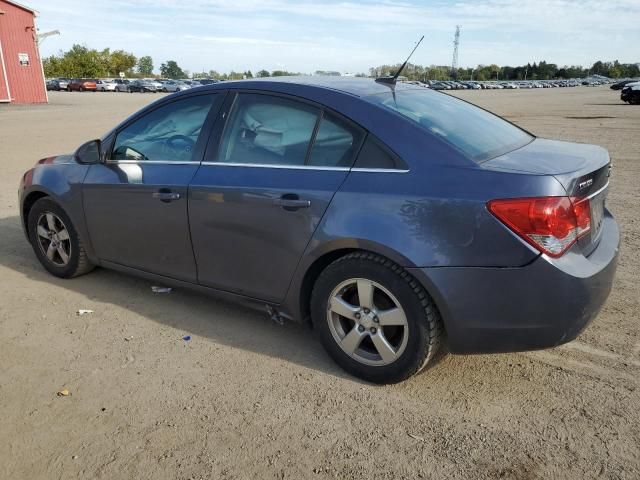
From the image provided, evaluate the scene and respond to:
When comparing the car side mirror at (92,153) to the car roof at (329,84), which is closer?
the car roof at (329,84)

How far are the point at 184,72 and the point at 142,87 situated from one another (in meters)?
89.5

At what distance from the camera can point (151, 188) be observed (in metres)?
3.82

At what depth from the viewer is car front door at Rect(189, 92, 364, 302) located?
3.12m

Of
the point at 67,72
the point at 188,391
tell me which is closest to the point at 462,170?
the point at 188,391

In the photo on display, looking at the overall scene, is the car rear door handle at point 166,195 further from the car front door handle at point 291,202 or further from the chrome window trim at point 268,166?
the car front door handle at point 291,202

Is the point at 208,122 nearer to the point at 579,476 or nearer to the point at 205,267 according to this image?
the point at 205,267

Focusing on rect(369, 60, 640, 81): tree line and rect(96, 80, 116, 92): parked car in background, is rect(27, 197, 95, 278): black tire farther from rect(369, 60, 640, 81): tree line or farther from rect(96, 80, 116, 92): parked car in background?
rect(369, 60, 640, 81): tree line

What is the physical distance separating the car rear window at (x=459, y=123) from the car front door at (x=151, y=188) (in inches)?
50.1

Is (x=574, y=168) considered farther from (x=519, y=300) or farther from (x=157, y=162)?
(x=157, y=162)

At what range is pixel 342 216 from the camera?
2967 mm

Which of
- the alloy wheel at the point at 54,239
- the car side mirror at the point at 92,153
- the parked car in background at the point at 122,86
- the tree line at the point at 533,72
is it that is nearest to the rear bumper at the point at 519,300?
the car side mirror at the point at 92,153

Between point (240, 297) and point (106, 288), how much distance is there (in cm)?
160

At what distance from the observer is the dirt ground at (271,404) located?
2.50 metres

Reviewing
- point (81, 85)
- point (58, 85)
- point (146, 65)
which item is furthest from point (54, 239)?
point (146, 65)
